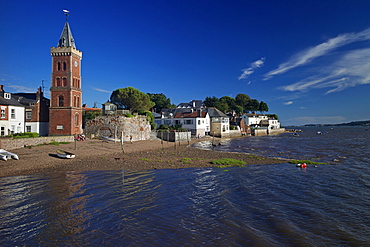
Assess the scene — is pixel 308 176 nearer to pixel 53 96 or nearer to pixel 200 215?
pixel 200 215

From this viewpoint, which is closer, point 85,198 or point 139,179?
point 85,198

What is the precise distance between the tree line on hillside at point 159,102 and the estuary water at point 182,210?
170 ft

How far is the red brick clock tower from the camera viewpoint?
41.3 meters

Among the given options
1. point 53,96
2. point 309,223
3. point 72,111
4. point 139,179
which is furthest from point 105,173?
point 53,96

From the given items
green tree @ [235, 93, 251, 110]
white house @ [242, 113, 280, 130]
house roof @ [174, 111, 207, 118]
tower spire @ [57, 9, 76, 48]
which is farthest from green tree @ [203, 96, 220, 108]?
tower spire @ [57, 9, 76, 48]

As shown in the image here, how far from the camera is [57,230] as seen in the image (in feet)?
31.5

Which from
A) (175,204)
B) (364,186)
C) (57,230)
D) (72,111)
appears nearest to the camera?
(57,230)

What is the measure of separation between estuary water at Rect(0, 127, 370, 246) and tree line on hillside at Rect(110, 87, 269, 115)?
51.8m

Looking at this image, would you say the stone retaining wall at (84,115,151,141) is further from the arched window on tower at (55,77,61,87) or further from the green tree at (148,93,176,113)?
the green tree at (148,93,176,113)

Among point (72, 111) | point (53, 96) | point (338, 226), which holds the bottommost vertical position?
point (338, 226)

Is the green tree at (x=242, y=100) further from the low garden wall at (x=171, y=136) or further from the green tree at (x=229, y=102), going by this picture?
the low garden wall at (x=171, y=136)

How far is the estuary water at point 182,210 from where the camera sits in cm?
916

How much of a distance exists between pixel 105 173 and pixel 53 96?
29308 mm

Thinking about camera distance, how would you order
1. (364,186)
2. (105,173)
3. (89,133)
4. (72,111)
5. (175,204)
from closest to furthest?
(175,204) → (364,186) → (105,173) → (72,111) → (89,133)
